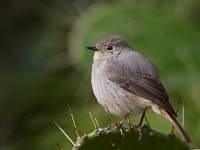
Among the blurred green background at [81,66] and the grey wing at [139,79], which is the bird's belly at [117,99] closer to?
the grey wing at [139,79]

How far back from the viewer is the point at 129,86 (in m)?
3.87

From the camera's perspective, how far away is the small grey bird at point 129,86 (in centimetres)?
→ 368

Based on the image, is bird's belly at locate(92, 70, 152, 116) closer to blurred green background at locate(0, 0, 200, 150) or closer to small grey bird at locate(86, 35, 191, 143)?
small grey bird at locate(86, 35, 191, 143)

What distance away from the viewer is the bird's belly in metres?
3.74

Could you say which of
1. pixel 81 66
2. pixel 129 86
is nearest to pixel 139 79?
pixel 129 86

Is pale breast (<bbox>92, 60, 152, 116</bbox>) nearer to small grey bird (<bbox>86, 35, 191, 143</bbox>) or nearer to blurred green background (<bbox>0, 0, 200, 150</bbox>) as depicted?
small grey bird (<bbox>86, 35, 191, 143</bbox>)

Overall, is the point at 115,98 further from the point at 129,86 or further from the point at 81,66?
the point at 81,66

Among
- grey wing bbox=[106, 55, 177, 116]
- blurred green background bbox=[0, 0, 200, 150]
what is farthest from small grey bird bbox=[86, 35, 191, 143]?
blurred green background bbox=[0, 0, 200, 150]

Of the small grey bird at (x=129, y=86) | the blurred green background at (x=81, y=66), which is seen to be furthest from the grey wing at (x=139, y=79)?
the blurred green background at (x=81, y=66)

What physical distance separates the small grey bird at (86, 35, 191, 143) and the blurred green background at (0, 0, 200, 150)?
3.11 feet

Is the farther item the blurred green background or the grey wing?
the blurred green background

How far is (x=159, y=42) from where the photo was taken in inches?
208

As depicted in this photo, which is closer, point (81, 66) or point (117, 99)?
point (117, 99)

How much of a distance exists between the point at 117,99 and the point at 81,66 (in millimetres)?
2086
